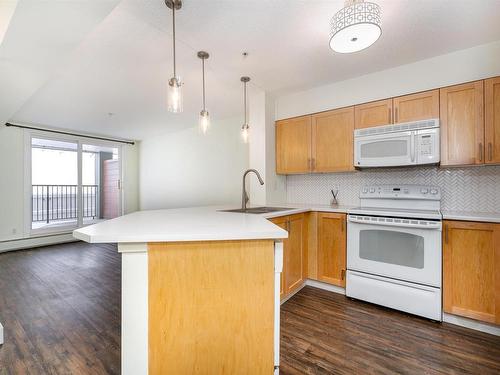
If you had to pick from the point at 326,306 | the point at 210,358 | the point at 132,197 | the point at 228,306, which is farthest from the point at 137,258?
the point at 132,197

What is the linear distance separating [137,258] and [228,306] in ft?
1.58

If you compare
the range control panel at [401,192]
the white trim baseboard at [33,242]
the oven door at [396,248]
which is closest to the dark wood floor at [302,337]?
the oven door at [396,248]

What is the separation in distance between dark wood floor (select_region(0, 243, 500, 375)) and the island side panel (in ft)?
1.86

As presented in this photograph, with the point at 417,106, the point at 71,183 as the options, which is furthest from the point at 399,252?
the point at 71,183

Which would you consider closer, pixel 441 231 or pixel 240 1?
pixel 240 1

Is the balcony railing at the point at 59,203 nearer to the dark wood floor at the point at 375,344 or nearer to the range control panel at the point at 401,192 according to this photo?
the dark wood floor at the point at 375,344

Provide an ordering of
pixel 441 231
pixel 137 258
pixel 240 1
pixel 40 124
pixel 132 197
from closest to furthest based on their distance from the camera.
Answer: pixel 137 258 → pixel 240 1 → pixel 441 231 → pixel 40 124 → pixel 132 197

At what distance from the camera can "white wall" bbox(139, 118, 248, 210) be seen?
4.26 m

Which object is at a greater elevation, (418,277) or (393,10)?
→ (393,10)

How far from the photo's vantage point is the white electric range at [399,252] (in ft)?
6.49

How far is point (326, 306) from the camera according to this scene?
2281 millimetres

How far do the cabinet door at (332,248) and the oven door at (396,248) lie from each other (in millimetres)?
80

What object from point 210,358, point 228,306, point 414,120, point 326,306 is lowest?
point 326,306

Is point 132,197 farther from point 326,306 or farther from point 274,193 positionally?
point 326,306
